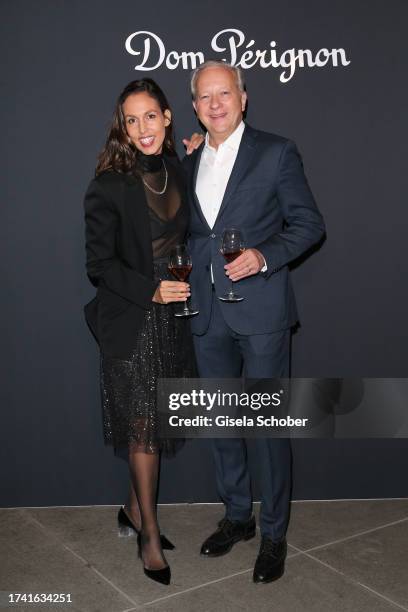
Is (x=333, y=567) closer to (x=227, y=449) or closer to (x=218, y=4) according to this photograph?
(x=227, y=449)

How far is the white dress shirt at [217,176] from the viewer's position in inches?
122

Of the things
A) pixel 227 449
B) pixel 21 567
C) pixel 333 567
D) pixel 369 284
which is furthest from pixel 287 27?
pixel 21 567

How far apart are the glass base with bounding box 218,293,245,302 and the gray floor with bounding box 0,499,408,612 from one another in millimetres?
1076

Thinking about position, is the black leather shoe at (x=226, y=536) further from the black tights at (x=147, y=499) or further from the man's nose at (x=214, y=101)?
the man's nose at (x=214, y=101)

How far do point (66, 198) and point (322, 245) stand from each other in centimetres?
116

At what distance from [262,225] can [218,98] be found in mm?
509

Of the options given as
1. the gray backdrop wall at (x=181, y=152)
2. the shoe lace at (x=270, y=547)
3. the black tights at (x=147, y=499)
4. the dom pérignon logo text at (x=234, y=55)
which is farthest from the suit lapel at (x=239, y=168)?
the shoe lace at (x=270, y=547)

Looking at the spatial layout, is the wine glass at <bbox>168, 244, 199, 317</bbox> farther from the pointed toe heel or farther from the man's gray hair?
the pointed toe heel

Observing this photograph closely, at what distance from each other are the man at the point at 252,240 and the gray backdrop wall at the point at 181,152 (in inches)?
16.8

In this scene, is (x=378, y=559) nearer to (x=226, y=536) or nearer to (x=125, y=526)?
(x=226, y=536)

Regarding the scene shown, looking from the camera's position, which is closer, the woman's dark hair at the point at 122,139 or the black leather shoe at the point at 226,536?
the woman's dark hair at the point at 122,139

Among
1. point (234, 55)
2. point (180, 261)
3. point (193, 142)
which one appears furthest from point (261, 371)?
point (234, 55)

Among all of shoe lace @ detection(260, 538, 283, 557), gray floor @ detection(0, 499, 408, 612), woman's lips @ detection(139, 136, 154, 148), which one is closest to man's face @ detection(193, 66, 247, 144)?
woman's lips @ detection(139, 136, 154, 148)

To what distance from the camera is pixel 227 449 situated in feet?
10.9
